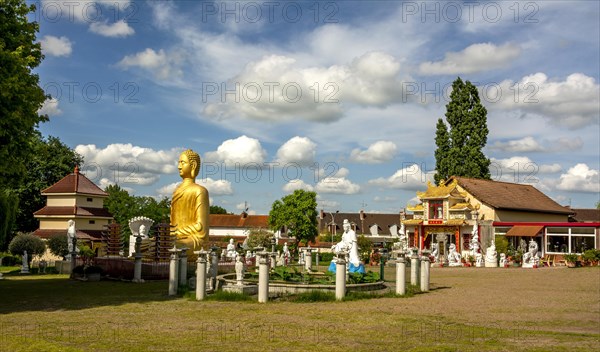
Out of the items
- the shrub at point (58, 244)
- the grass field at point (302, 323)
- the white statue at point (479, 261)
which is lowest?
the grass field at point (302, 323)

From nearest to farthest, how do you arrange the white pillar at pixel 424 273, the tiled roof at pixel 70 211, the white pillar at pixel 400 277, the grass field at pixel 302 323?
the grass field at pixel 302 323 → the white pillar at pixel 400 277 → the white pillar at pixel 424 273 → the tiled roof at pixel 70 211

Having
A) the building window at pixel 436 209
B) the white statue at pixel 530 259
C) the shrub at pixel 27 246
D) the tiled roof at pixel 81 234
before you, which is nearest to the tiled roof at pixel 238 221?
the building window at pixel 436 209

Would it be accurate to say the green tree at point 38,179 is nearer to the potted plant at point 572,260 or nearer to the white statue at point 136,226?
the white statue at point 136,226

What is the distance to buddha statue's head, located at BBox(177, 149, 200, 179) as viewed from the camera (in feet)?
107

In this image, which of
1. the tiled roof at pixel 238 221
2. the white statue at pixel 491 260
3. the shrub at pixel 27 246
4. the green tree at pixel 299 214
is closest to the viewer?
the white statue at pixel 491 260

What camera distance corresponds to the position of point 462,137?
179ft

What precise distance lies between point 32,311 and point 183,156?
18.4m

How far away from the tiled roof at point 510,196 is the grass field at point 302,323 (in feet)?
101

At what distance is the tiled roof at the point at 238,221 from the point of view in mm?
99562

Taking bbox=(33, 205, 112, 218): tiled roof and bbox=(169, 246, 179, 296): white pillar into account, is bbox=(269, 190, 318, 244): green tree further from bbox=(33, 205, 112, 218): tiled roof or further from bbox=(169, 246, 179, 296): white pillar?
bbox=(169, 246, 179, 296): white pillar

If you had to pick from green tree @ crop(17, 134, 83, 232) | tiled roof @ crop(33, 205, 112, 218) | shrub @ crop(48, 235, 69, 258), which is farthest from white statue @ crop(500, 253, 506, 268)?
green tree @ crop(17, 134, 83, 232)

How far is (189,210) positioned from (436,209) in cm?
2818

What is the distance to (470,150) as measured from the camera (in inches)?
2183

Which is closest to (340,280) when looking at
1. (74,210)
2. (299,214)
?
→ (74,210)
